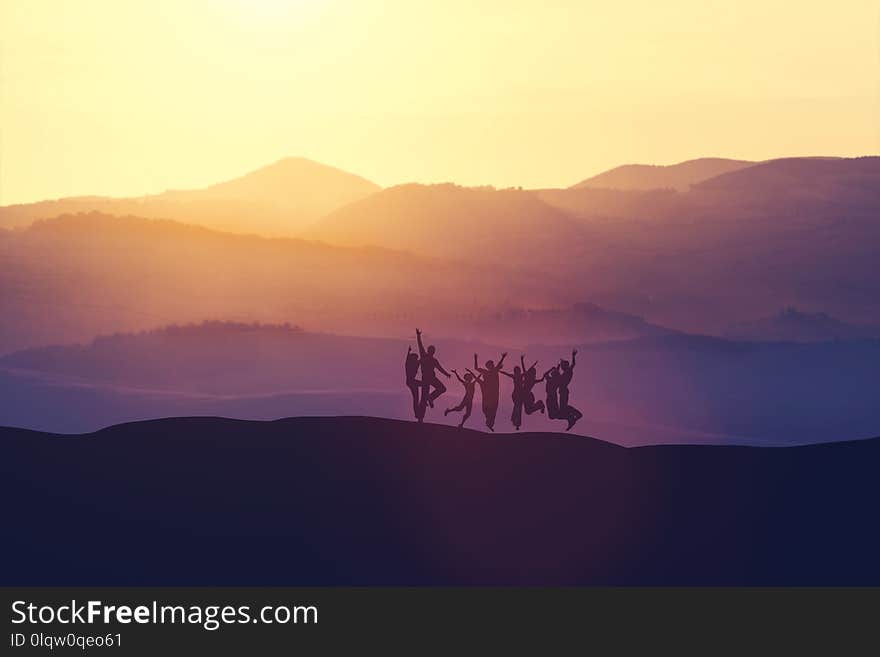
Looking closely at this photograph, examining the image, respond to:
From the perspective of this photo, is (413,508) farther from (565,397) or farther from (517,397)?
(565,397)

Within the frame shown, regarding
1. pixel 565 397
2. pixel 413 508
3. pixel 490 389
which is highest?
pixel 490 389

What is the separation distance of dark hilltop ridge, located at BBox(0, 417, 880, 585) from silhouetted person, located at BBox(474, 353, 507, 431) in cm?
160

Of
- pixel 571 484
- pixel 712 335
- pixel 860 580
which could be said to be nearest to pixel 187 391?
pixel 712 335

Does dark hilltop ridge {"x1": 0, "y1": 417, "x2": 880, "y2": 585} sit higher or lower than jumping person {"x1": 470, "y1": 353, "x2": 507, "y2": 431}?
lower

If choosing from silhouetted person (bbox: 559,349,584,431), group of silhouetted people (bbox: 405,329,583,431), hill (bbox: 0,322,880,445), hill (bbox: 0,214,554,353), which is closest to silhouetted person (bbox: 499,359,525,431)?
group of silhouetted people (bbox: 405,329,583,431)

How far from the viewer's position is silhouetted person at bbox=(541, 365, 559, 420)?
41.7 meters

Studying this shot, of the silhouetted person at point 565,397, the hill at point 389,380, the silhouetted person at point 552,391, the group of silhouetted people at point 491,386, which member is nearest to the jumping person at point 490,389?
the group of silhouetted people at point 491,386

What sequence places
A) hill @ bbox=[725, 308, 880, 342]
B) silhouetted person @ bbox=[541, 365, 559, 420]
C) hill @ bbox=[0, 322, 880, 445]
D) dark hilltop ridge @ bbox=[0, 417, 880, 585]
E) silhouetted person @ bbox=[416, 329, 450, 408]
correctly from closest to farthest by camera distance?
dark hilltop ridge @ bbox=[0, 417, 880, 585], silhouetted person @ bbox=[416, 329, 450, 408], silhouetted person @ bbox=[541, 365, 559, 420], hill @ bbox=[0, 322, 880, 445], hill @ bbox=[725, 308, 880, 342]

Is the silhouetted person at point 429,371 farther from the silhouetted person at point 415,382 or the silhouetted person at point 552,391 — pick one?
the silhouetted person at point 552,391

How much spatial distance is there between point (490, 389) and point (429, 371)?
6.03 ft

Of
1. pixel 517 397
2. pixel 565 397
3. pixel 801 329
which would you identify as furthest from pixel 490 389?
pixel 801 329

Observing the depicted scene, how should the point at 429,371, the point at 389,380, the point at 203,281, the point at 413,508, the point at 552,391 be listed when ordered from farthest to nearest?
the point at 203,281
the point at 389,380
the point at 552,391
the point at 429,371
the point at 413,508

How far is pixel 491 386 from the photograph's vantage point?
134 ft

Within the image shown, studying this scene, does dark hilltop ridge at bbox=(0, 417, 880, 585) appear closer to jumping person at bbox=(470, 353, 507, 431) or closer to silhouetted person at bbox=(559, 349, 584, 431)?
→ jumping person at bbox=(470, 353, 507, 431)
